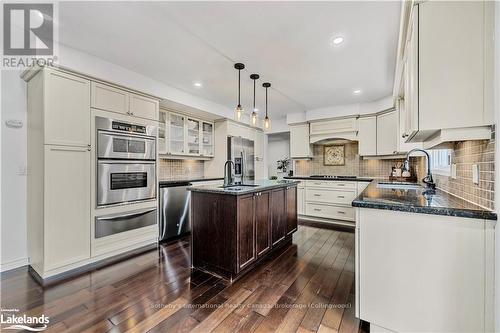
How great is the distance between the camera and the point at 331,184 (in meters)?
4.61

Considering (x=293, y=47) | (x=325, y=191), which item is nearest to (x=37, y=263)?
(x=293, y=47)

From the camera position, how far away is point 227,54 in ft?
8.24

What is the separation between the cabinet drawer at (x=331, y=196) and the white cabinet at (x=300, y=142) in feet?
3.06

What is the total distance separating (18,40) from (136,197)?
2.12 meters

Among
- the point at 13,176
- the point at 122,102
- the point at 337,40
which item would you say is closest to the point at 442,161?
the point at 337,40

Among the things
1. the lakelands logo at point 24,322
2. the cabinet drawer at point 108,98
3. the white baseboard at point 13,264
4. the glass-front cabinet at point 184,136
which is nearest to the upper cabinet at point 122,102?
the cabinet drawer at point 108,98

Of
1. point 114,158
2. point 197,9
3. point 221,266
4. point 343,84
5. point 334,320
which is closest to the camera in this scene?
point 334,320

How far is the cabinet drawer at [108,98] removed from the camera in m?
2.64

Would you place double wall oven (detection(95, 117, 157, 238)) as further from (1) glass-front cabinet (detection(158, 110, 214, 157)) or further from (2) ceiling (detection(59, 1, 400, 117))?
(2) ceiling (detection(59, 1, 400, 117))

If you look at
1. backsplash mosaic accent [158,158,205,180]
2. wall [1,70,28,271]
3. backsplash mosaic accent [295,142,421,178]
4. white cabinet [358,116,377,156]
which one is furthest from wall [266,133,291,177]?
wall [1,70,28,271]

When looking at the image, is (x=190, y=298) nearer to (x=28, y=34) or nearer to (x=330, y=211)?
(x=28, y=34)

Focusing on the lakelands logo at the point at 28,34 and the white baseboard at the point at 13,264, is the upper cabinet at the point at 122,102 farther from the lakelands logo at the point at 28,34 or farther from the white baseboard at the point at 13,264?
the white baseboard at the point at 13,264

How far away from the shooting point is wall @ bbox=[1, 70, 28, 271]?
2.45 m

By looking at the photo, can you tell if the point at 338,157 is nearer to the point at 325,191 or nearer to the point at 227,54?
the point at 325,191
